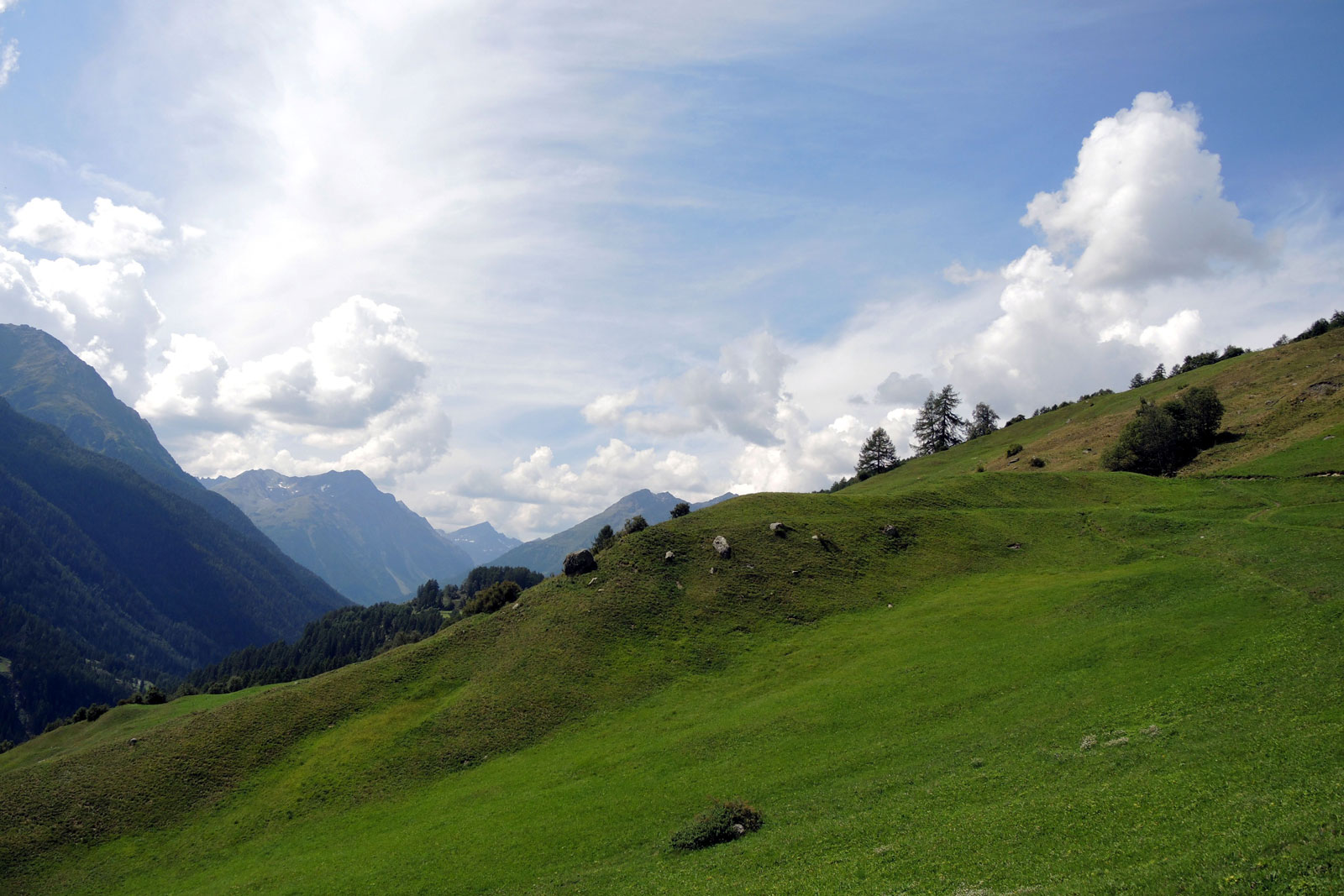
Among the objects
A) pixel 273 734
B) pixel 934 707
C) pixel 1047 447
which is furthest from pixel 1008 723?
pixel 1047 447

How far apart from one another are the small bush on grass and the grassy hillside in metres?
1.41

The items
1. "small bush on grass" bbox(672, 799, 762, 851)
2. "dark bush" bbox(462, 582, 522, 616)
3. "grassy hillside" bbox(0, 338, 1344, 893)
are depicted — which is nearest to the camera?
"grassy hillside" bbox(0, 338, 1344, 893)

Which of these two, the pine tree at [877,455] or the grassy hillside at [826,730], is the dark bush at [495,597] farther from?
the pine tree at [877,455]

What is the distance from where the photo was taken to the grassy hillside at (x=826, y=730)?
23.5m

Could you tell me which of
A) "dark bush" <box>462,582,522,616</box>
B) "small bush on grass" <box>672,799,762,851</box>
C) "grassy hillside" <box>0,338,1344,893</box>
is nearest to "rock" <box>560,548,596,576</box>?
"grassy hillside" <box>0,338,1344,893</box>

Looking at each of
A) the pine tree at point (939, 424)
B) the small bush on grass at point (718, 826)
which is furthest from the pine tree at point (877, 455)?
the small bush on grass at point (718, 826)

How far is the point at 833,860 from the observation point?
25625 millimetres

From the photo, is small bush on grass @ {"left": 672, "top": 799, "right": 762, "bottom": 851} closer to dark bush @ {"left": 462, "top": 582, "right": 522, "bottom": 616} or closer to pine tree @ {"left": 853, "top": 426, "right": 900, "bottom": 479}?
dark bush @ {"left": 462, "top": 582, "right": 522, "bottom": 616}

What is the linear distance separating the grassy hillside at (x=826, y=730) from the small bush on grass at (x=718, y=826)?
1410 millimetres

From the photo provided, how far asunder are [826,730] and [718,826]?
12.8 m

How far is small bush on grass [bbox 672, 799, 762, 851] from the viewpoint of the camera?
3144 centimetres

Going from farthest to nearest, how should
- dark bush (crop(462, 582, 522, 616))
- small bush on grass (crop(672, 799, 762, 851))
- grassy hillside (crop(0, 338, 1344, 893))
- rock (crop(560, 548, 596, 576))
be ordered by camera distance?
dark bush (crop(462, 582, 522, 616))
rock (crop(560, 548, 596, 576))
small bush on grass (crop(672, 799, 762, 851))
grassy hillside (crop(0, 338, 1344, 893))

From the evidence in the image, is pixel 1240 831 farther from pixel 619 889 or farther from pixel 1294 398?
pixel 1294 398

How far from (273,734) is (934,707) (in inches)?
2289
